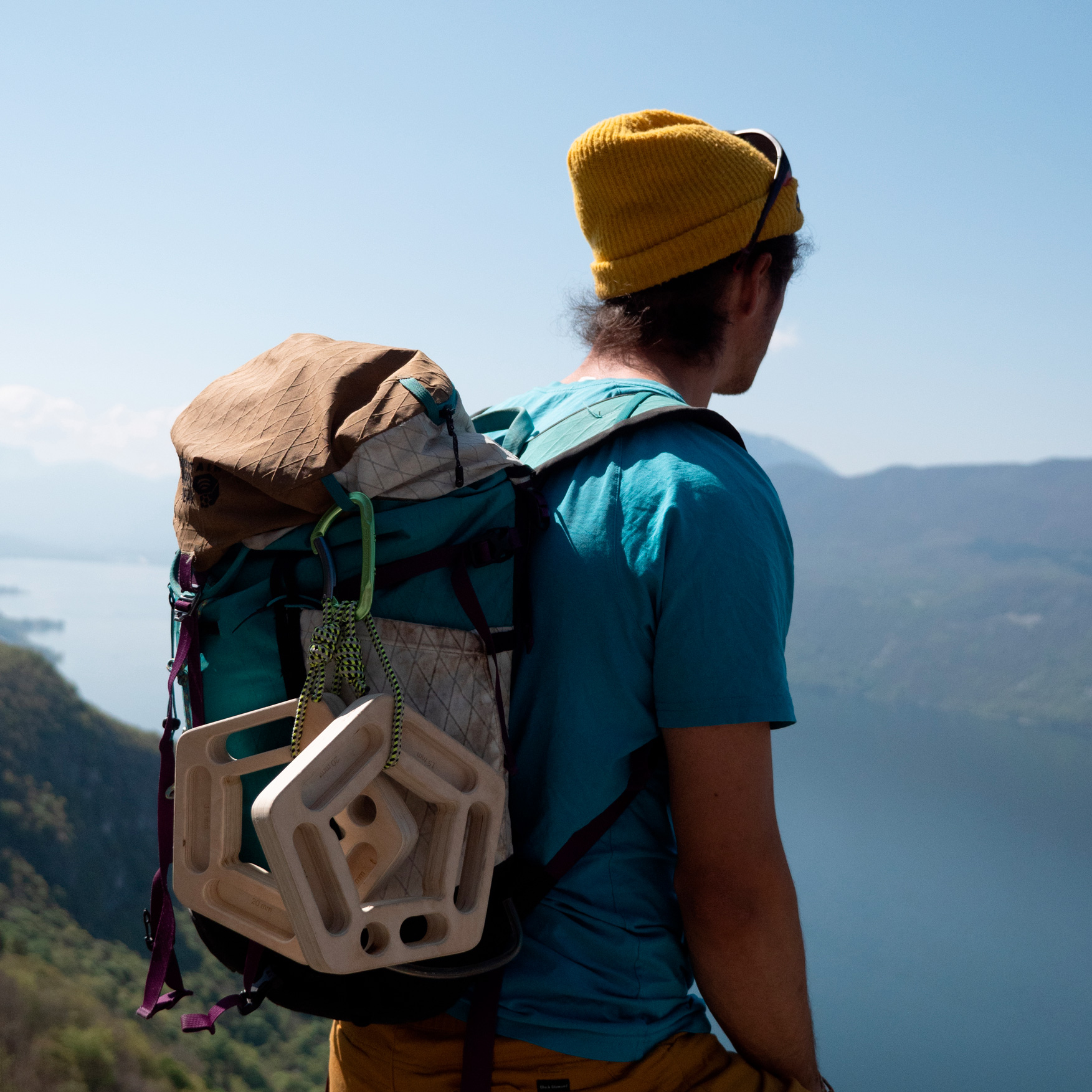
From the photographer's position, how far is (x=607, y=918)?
1.18m

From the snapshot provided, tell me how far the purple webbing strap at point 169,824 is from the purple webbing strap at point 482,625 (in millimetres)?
307

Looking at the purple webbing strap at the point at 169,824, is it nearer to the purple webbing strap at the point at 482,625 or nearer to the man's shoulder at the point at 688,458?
the purple webbing strap at the point at 482,625

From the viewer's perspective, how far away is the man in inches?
44.2

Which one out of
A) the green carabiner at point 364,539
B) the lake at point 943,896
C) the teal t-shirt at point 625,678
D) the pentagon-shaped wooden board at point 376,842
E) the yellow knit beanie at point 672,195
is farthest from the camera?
the lake at point 943,896

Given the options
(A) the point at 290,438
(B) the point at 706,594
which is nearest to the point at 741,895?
(B) the point at 706,594

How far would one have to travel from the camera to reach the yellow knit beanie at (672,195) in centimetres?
139

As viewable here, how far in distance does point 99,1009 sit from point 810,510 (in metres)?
146

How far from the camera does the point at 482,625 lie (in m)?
1.10

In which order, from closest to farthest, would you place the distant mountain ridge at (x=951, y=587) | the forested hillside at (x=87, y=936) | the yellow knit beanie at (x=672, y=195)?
the yellow knit beanie at (x=672, y=195) → the forested hillside at (x=87, y=936) → the distant mountain ridge at (x=951, y=587)

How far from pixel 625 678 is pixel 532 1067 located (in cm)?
48

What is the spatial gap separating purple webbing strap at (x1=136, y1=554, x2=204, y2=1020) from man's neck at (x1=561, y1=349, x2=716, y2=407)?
66 cm

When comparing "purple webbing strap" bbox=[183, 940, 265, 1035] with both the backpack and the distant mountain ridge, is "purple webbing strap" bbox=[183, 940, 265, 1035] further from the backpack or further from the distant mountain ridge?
the distant mountain ridge

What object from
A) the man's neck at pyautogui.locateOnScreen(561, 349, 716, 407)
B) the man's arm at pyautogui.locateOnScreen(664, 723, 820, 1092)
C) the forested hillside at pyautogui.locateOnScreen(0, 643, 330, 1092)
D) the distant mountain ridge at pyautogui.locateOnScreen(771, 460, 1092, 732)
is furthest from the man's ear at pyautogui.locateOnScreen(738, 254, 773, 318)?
the distant mountain ridge at pyautogui.locateOnScreen(771, 460, 1092, 732)

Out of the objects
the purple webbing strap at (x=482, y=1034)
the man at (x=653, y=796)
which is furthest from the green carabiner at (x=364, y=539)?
the purple webbing strap at (x=482, y=1034)
